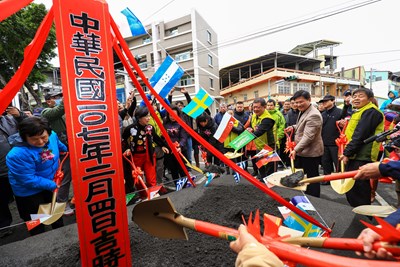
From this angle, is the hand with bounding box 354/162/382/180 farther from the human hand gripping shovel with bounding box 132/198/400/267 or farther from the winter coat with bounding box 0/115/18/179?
the winter coat with bounding box 0/115/18/179

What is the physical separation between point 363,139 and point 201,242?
7.58 feet

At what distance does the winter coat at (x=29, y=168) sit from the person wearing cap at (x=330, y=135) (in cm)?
451

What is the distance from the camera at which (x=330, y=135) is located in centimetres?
414

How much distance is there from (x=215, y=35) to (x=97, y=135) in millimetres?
28794

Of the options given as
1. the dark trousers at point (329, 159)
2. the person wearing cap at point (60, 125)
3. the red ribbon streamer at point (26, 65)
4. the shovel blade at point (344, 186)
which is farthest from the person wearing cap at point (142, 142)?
the dark trousers at point (329, 159)

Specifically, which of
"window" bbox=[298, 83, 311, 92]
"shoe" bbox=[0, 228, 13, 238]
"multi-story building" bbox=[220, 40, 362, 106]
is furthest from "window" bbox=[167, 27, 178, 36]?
"shoe" bbox=[0, 228, 13, 238]

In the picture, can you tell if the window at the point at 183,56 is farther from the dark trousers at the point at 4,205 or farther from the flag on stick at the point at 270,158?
the dark trousers at the point at 4,205

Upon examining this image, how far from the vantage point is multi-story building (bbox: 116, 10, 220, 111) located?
867 inches

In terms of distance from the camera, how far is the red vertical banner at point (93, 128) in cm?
130

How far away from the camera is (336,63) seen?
34781 millimetres

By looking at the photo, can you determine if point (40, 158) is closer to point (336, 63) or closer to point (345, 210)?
point (345, 210)

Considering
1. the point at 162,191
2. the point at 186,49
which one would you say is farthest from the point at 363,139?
the point at 186,49

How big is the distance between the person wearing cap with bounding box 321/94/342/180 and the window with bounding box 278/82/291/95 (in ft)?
70.5

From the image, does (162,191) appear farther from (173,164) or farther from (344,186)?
(344,186)
